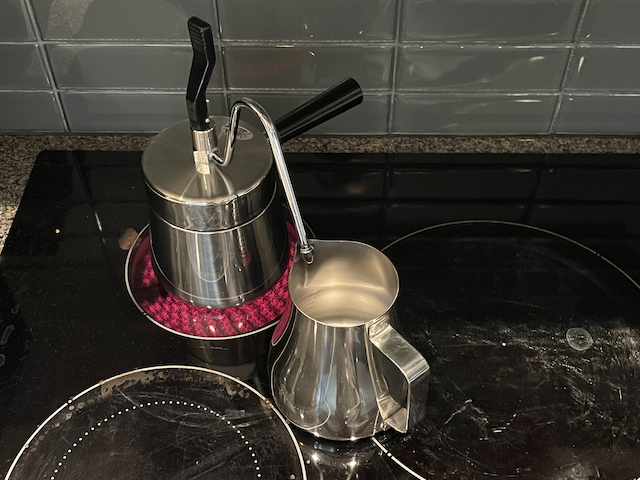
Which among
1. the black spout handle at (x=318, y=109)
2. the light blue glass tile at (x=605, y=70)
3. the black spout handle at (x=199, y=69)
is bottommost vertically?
the light blue glass tile at (x=605, y=70)

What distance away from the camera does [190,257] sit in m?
0.59

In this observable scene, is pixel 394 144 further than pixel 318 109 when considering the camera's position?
Yes

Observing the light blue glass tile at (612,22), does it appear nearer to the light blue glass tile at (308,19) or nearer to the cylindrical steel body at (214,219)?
the light blue glass tile at (308,19)

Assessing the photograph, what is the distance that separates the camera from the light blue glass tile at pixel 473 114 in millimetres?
815

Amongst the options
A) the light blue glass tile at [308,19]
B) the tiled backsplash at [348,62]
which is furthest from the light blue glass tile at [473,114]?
the light blue glass tile at [308,19]

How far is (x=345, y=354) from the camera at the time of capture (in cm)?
49

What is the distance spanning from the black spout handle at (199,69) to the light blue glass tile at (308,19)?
238 mm

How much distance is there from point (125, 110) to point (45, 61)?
11 cm

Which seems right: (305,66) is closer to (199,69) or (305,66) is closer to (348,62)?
(348,62)

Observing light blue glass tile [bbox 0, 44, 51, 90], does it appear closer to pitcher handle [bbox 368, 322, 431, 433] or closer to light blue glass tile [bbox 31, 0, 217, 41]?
light blue glass tile [bbox 31, 0, 217, 41]

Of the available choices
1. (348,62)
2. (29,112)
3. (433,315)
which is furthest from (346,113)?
(29,112)

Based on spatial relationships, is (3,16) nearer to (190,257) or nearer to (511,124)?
(190,257)

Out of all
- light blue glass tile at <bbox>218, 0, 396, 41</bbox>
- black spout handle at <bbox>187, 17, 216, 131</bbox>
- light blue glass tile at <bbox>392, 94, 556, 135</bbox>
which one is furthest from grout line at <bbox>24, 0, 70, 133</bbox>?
light blue glass tile at <bbox>392, 94, 556, 135</bbox>

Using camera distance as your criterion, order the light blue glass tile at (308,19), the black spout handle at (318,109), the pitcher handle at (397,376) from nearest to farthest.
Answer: the pitcher handle at (397,376)
the black spout handle at (318,109)
the light blue glass tile at (308,19)
